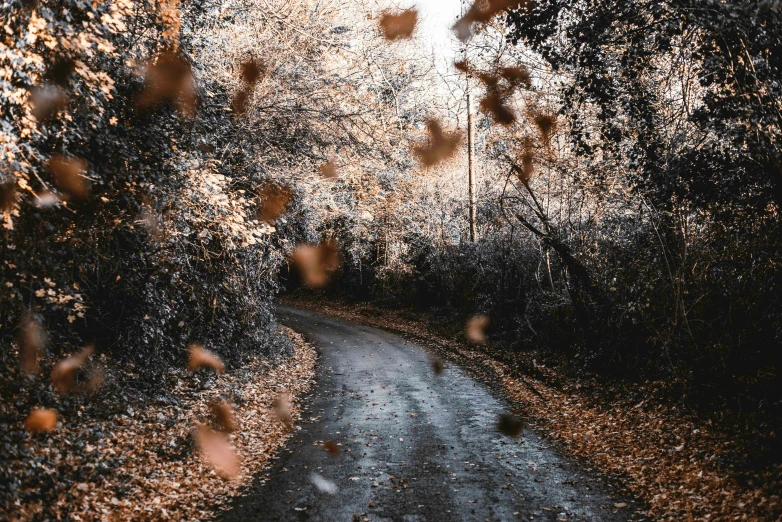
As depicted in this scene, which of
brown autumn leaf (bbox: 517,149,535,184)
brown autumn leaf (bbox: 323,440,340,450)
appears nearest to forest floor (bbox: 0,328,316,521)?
brown autumn leaf (bbox: 323,440,340,450)

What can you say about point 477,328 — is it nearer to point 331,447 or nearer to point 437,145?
point 331,447

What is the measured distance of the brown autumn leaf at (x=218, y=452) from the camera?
827 cm

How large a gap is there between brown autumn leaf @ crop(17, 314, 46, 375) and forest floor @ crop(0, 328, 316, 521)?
0.43 meters

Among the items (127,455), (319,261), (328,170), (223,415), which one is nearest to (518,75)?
(328,170)

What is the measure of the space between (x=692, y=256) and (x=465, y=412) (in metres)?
5.14

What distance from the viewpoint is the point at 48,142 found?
253 inches

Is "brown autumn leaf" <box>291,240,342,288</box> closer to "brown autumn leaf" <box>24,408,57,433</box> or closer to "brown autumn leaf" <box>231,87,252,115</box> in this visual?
"brown autumn leaf" <box>231,87,252,115</box>

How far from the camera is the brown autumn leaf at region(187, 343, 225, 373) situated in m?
12.3

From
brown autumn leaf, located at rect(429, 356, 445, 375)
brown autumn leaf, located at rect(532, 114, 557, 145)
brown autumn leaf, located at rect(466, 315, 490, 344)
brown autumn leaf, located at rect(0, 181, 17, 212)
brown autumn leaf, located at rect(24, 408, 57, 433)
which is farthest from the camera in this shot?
brown autumn leaf, located at rect(466, 315, 490, 344)

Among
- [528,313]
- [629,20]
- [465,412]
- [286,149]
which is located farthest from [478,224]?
[629,20]

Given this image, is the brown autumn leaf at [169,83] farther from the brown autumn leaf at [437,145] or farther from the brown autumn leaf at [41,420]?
the brown autumn leaf at [437,145]

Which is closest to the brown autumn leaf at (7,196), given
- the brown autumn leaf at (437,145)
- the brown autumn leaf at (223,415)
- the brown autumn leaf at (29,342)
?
the brown autumn leaf at (29,342)

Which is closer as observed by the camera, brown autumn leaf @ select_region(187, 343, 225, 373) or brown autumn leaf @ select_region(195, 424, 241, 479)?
brown autumn leaf @ select_region(195, 424, 241, 479)

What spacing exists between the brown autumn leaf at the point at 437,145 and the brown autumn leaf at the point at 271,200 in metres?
15.1
